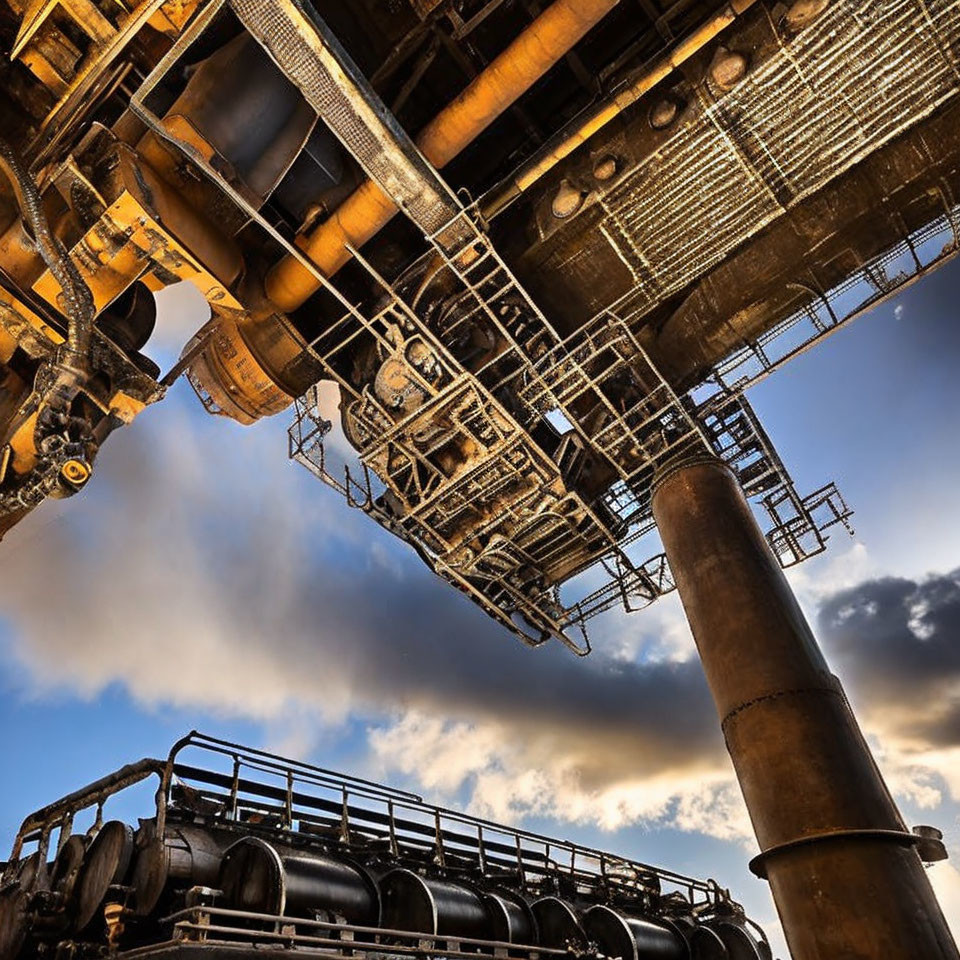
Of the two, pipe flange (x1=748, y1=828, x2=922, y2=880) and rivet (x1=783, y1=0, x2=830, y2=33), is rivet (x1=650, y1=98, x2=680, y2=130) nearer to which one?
rivet (x1=783, y1=0, x2=830, y2=33)

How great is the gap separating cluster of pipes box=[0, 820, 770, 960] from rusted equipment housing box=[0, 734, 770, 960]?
0.7 inches

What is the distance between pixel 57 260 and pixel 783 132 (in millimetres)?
10724

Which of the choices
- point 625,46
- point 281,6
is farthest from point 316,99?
point 625,46

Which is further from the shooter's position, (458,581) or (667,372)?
→ (458,581)

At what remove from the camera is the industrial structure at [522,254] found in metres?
9.66

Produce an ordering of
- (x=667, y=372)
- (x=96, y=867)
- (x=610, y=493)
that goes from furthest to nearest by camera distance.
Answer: (x=610, y=493)
(x=667, y=372)
(x=96, y=867)

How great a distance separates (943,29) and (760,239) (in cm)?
372

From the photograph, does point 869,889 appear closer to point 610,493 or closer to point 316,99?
point 610,493

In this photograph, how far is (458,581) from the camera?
16156mm

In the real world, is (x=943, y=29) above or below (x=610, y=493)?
above

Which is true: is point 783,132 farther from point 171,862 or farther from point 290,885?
point 171,862

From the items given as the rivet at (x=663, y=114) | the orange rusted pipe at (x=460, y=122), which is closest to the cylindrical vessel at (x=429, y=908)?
the orange rusted pipe at (x=460, y=122)

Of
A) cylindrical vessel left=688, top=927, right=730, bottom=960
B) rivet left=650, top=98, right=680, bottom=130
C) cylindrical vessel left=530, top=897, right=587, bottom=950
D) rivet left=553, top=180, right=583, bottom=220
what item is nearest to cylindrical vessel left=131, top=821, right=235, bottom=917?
cylindrical vessel left=530, top=897, right=587, bottom=950

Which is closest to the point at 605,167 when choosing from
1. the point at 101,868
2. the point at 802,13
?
the point at 802,13
